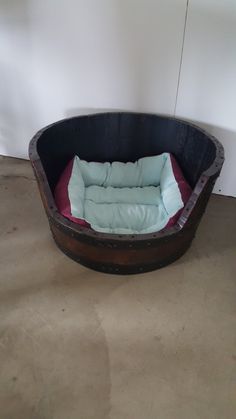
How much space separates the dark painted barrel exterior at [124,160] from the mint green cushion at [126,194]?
3.6 inches

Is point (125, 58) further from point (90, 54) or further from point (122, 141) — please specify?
point (122, 141)

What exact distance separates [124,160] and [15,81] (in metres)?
0.79

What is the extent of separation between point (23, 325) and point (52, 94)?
128 cm

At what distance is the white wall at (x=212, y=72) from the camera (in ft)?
4.91

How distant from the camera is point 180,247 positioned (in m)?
1.48

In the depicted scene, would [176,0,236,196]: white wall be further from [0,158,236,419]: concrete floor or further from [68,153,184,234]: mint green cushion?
[0,158,236,419]: concrete floor

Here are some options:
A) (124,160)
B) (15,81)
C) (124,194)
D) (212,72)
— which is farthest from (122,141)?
(15,81)

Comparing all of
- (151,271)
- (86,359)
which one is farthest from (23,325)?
(151,271)

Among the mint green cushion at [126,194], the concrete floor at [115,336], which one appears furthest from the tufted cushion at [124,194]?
the concrete floor at [115,336]

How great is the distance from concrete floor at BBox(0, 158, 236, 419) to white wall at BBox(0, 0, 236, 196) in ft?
2.37

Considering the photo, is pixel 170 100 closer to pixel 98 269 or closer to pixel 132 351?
pixel 98 269

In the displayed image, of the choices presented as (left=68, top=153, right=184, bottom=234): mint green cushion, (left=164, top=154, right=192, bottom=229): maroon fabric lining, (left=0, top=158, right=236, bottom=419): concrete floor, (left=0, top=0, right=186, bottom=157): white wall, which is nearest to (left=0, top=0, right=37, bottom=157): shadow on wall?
(left=0, top=0, right=186, bottom=157): white wall

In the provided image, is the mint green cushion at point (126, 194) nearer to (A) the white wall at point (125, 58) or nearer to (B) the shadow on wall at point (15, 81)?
(A) the white wall at point (125, 58)

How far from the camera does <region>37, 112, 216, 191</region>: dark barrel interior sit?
1.73 meters
